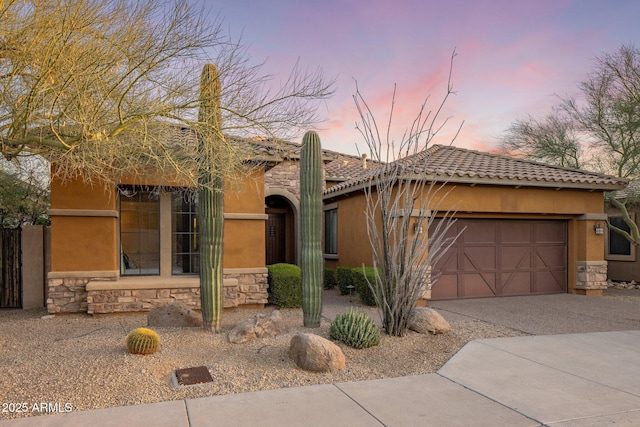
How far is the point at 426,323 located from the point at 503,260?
595 centimetres

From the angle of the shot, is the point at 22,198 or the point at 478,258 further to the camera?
the point at 22,198

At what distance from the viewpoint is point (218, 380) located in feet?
17.0

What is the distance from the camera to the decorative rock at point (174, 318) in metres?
7.64

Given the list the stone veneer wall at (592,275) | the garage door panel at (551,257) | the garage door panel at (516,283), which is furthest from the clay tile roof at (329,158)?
the stone veneer wall at (592,275)

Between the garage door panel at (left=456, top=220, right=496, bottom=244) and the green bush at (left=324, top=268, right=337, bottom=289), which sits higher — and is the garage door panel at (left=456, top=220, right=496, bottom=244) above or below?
above

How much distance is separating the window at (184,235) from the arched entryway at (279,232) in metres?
5.91

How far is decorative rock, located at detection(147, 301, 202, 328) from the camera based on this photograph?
25.1 ft

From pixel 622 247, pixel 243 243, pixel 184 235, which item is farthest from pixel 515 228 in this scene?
pixel 184 235

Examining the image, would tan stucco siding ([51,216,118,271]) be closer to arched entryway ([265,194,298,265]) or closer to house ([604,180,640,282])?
arched entryway ([265,194,298,265])

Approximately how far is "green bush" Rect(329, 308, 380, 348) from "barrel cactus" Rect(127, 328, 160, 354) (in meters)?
2.43

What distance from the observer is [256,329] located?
6773 millimetres

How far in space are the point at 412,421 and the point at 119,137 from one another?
17.4ft

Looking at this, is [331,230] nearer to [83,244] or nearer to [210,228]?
[83,244]

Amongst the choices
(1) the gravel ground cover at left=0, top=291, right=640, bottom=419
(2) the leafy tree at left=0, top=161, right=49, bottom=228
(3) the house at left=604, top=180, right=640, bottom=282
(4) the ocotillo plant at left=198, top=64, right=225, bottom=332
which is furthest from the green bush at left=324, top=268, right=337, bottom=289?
(3) the house at left=604, top=180, right=640, bottom=282
